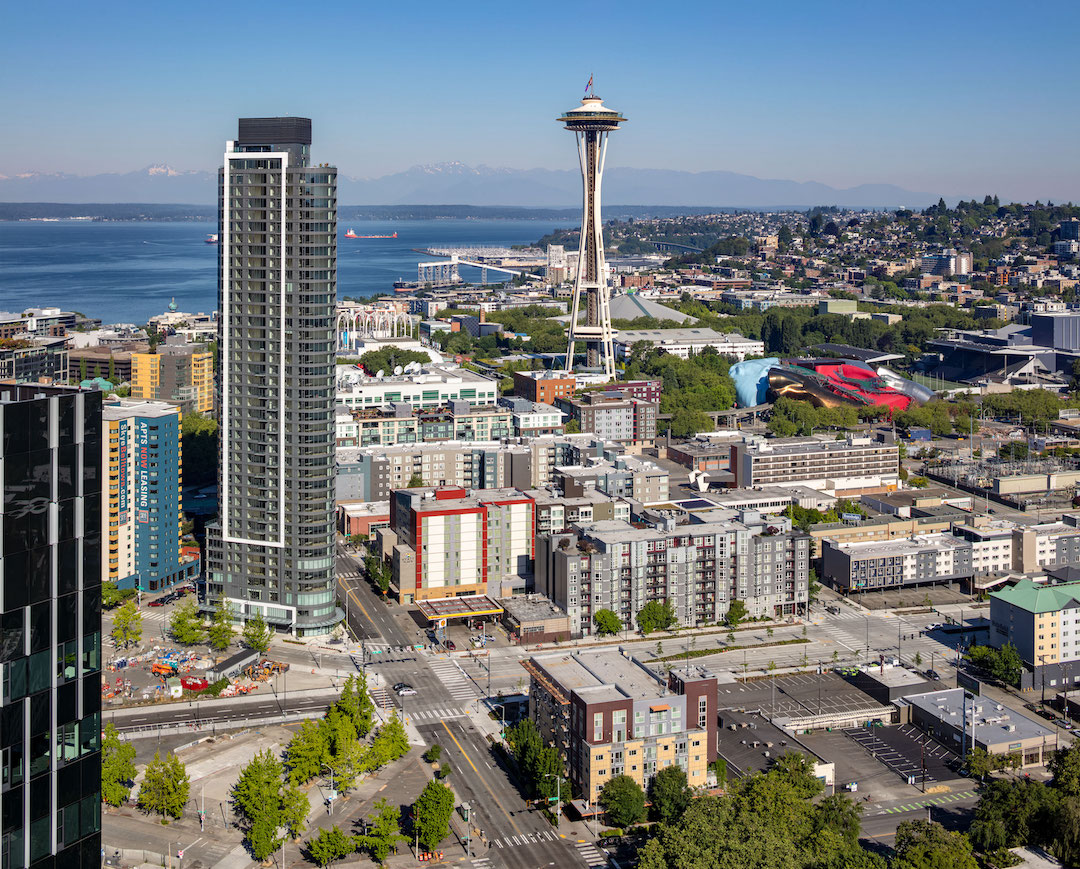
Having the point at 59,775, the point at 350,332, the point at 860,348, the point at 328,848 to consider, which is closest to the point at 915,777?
the point at 328,848

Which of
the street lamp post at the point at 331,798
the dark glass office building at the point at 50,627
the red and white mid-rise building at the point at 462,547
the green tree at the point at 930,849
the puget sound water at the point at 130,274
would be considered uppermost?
the puget sound water at the point at 130,274

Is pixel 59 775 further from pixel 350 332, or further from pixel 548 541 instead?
pixel 350 332

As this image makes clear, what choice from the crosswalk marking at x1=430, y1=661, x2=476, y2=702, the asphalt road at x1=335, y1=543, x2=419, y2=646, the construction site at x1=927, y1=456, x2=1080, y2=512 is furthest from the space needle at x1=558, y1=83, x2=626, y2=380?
the crosswalk marking at x1=430, y1=661, x2=476, y2=702

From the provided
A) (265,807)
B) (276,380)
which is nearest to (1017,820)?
(265,807)

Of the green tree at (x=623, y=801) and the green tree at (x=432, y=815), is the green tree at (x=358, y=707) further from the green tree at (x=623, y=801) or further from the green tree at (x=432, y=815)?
the green tree at (x=623, y=801)

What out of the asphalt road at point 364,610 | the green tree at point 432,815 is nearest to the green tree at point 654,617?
the asphalt road at point 364,610

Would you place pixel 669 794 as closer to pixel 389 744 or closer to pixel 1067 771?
pixel 389 744
